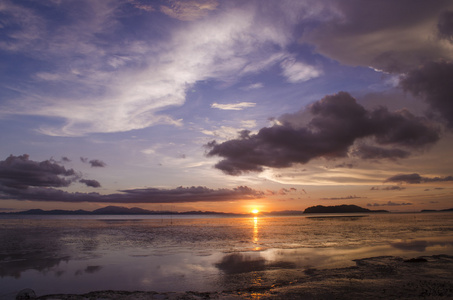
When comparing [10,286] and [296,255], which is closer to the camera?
[10,286]

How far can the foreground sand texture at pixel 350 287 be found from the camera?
49.5 feet

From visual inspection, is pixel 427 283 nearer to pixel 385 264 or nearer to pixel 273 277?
pixel 385 264

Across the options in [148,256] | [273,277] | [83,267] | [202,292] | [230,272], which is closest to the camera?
[202,292]

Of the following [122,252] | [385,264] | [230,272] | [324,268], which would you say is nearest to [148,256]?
[122,252]

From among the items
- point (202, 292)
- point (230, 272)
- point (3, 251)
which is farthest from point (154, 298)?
point (3, 251)

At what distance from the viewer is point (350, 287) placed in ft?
54.4

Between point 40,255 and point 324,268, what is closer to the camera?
point 324,268

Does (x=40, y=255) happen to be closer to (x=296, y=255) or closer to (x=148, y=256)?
(x=148, y=256)

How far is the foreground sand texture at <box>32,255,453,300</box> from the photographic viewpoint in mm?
15102

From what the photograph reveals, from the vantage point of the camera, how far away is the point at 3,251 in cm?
3109

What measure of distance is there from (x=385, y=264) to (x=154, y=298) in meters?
18.8

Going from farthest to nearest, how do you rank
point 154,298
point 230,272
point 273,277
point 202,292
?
point 230,272, point 273,277, point 202,292, point 154,298

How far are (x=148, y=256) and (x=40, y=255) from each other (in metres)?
11.1

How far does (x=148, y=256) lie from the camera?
2841 centimetres
